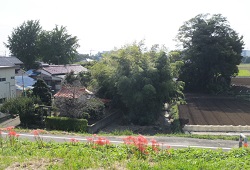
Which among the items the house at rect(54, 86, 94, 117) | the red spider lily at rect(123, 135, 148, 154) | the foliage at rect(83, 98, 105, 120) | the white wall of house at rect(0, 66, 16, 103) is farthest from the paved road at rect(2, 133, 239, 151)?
the white wall of house at rect(0, 66, 16, 103)

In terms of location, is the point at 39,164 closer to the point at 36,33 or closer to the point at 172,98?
the point at 172,98

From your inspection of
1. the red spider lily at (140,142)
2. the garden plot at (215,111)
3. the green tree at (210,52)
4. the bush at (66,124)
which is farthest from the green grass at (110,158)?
the green tree at (210,52)

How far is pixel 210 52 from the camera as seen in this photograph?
A: 106 feet

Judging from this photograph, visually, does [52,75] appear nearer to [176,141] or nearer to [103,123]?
[103,123]

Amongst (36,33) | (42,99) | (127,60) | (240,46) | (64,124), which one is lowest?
(64,124)

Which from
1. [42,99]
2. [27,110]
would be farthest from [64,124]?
[42,99]

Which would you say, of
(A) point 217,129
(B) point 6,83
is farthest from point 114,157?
(B) point 6,83

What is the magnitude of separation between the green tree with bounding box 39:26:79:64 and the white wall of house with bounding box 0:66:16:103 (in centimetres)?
1765

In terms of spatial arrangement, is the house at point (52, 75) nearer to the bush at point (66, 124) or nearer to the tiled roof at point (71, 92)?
the tiled roof at point (71, 92)

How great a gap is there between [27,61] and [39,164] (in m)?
35.8

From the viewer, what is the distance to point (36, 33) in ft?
133

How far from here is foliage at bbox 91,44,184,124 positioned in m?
18.5

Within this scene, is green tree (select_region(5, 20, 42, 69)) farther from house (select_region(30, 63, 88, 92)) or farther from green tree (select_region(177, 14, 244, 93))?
green tree (select_region(177, 14, 244, 93))

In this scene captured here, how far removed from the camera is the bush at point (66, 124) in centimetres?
1545
